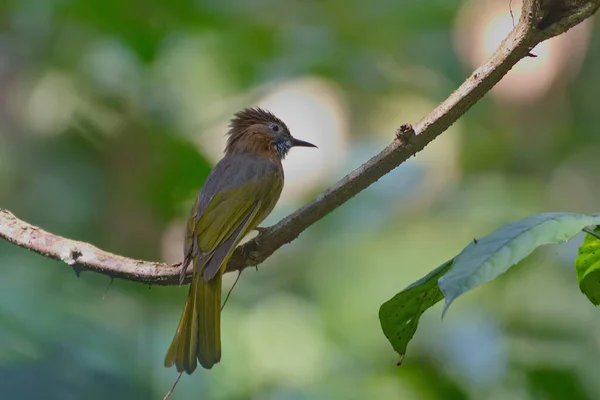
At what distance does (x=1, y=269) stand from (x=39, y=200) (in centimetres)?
206

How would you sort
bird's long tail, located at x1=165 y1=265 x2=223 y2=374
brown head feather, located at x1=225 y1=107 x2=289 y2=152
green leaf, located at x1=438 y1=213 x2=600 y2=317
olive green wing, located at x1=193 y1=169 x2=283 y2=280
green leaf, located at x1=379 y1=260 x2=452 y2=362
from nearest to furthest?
green leaf, located at x1=438 y1=213 x2=600 y2=317 → green leaf, located at x1=379 y1=260 x2=452 y2=362 → bird's long tail, located at x1=165 y1=265 x2=223 y2=374 → olive green wing, located at x1=193 y1=169 x2=283 y2=280 → brown head feather, located at x1=225 y1=107 x2=289 y2=152

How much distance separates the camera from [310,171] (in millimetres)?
5844

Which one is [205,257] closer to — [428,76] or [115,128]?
[115,128]

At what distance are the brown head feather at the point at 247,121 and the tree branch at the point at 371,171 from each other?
4.71 feet

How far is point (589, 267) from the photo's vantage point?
5.50ft

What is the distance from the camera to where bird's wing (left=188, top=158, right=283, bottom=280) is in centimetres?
313

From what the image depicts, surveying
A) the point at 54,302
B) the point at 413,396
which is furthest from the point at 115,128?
the point at 413,396

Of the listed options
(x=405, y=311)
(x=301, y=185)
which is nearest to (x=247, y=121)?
(x=301, y=185)

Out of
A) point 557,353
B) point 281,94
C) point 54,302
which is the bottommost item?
point 557,353

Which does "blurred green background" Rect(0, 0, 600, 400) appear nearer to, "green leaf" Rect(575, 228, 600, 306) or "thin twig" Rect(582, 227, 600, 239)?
"green leaf" Rect(575, 228, 600, 306)

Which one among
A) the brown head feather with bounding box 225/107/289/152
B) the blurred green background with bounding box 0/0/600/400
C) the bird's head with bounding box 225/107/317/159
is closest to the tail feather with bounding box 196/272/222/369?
the blurred green background with bounding box 0/0/600/400

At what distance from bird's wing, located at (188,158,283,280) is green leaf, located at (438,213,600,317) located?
1.67m

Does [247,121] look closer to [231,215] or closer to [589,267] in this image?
[231,215]

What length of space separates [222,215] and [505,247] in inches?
84.3
